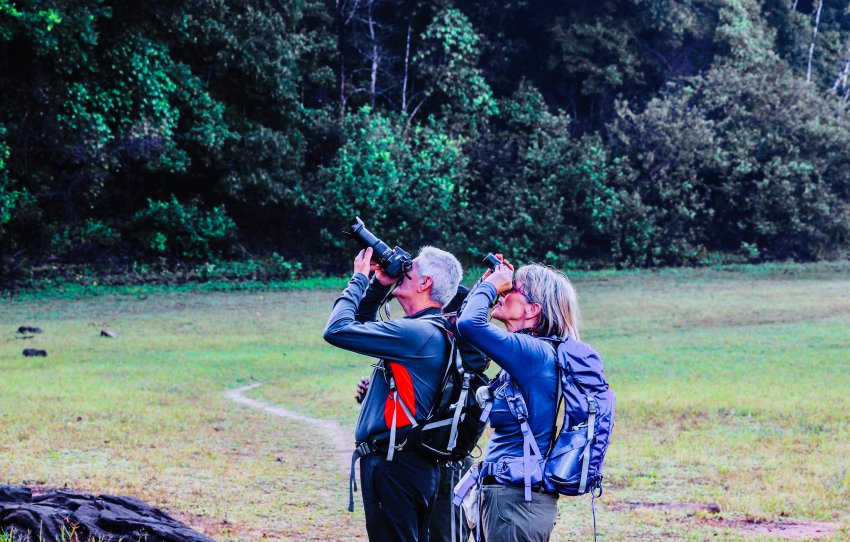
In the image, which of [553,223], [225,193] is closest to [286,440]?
[225,193]

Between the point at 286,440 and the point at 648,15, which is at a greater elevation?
the point at 648,15

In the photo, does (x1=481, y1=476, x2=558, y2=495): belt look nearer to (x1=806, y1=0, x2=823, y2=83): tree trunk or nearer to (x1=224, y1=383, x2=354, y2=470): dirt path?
(x1=224, y1=383, x2=354, y2=470): dirt path

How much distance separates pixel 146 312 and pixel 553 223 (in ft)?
57.4

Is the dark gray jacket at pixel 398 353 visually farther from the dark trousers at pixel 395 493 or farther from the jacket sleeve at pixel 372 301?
the jacket sleeve at pixel 372 301

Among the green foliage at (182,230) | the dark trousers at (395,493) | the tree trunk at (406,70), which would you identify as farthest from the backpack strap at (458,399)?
the tree trunk at (406,70)

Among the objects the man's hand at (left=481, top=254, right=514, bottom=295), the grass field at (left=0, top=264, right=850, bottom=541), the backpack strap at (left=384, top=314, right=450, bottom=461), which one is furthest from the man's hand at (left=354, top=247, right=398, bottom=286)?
the grass field at (left=0, top=264, right=850, bottom=541)

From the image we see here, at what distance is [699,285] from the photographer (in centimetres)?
3344

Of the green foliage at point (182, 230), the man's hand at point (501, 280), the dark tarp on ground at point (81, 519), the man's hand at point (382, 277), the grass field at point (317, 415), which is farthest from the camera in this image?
the green foliage at point (182, 230)

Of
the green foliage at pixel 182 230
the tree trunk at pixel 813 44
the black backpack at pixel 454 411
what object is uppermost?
the tree trunk at pixel 813 44

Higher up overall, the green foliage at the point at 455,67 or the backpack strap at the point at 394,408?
the green foliage at the point at 455,67

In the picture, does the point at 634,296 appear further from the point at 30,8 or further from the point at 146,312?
the point at 30,8

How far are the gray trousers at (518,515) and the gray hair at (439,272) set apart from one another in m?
0.98

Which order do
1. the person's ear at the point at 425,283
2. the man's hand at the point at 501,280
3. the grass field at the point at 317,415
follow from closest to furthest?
the man's hand at the point at 501,280 < the person's ear at the point at 425,283 < the grass field at the point at 317,415

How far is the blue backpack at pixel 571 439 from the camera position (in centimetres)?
445
